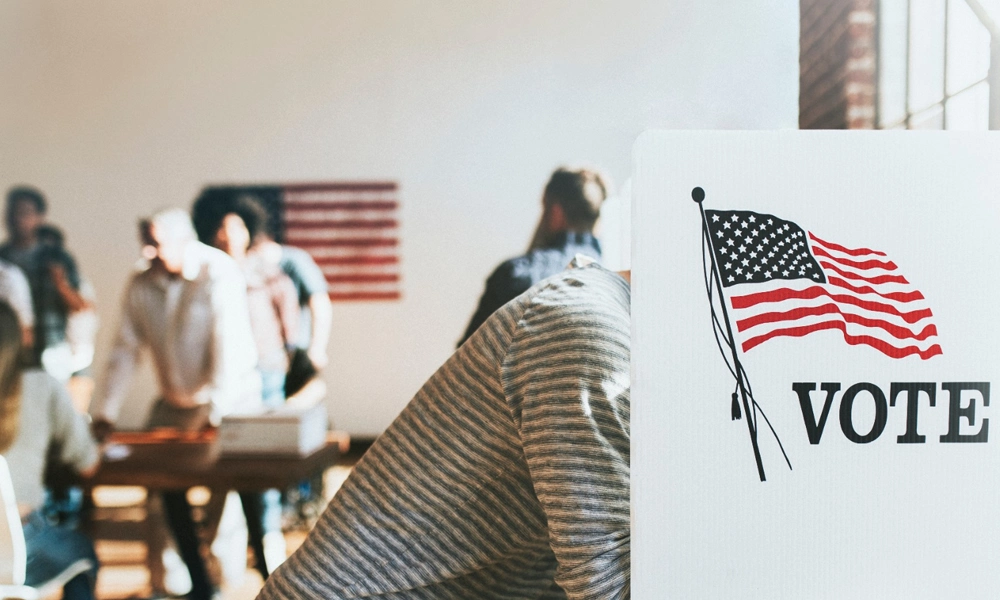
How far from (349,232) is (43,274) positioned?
1703 mm

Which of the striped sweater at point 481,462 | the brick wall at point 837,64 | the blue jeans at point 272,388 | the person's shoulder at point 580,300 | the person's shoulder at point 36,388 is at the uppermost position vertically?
the brick wall at point 837,64

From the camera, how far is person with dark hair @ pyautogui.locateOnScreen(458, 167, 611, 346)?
289 centimetres

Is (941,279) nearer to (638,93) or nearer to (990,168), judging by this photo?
(990,168)

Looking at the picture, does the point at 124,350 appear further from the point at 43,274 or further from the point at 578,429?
the point at 578,429

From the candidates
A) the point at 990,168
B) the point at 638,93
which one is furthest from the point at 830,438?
the point at 638,93

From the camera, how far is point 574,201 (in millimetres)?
3297

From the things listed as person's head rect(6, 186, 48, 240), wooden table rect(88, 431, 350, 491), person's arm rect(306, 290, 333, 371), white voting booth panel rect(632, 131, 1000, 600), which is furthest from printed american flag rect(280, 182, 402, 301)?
white voting booth panel rect(632, 131, 1000, 600)

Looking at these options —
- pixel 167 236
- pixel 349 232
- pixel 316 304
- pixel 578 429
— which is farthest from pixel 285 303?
pixel 578 429

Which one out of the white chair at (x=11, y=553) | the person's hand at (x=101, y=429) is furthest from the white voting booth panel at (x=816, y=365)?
the person's hand at (x=101, y=429)

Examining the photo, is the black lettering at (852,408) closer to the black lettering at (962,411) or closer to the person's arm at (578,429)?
the black lettering at (962,411)

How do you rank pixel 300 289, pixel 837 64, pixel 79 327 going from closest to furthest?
1. pixel 837 64
2. pixel 300 289
3. pixel 79 327

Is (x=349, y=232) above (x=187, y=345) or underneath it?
above

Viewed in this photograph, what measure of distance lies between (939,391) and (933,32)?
2119mm

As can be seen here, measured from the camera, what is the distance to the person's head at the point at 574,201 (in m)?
3.11
